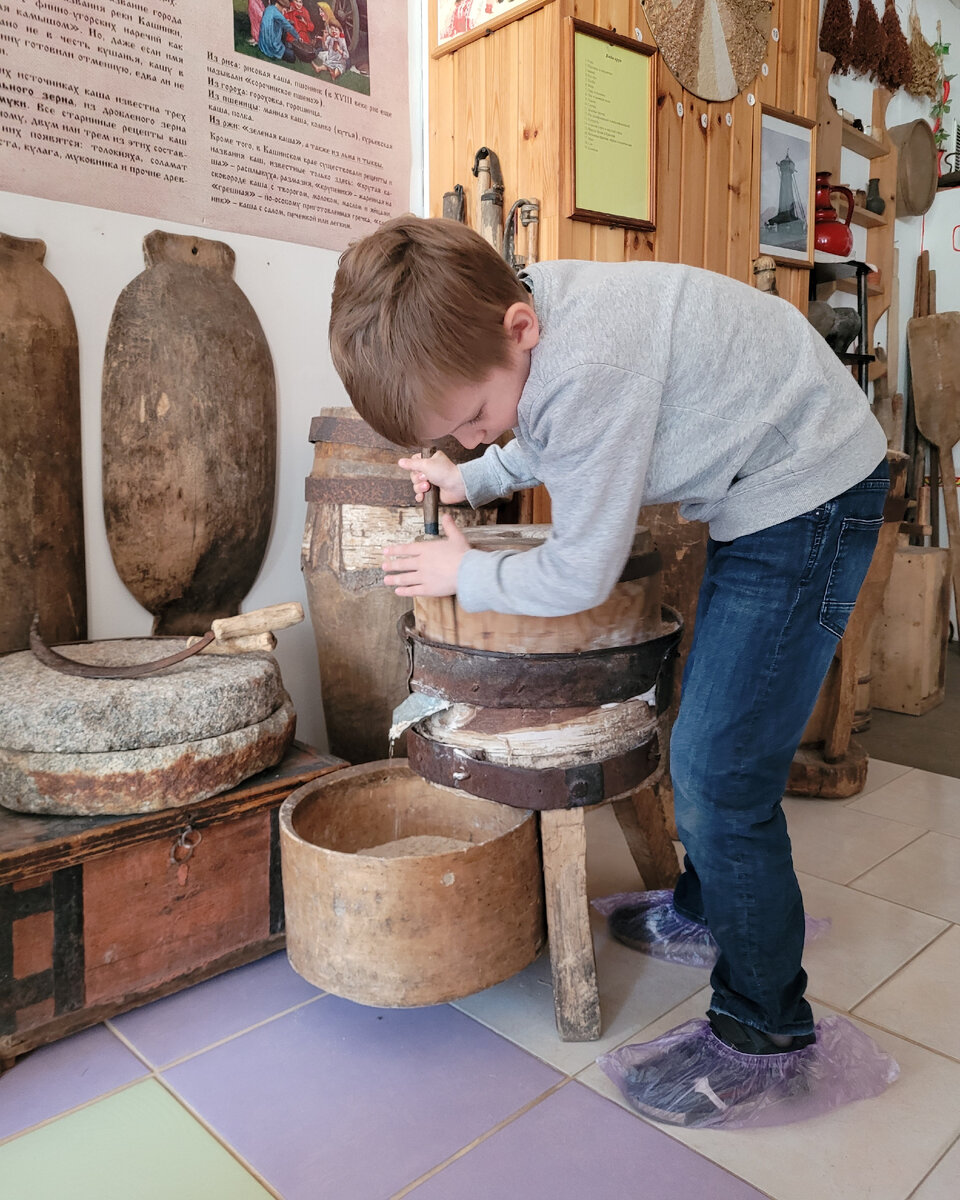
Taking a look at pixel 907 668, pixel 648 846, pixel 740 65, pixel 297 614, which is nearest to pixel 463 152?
pixel 740 65

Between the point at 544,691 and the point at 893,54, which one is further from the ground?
the point at 893,54

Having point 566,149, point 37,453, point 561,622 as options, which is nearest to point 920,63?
point 566,149

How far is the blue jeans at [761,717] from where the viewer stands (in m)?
1.20

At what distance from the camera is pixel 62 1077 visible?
130 centimetres

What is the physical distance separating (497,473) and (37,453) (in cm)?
91

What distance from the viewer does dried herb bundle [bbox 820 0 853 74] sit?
138 inches

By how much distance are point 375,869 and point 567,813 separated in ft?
0.99

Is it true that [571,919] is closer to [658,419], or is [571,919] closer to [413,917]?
[413,917]

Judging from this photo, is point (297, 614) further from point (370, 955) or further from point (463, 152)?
point (463, 152)

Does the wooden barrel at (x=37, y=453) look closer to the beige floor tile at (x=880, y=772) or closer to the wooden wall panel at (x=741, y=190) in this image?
the wooden wall panel at (x=741, y=190)

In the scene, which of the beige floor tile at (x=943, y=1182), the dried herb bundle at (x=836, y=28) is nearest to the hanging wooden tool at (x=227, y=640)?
the beige floor tile at (x=943, y=1182)

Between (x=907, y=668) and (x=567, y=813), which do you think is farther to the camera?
(x=907, y=668)

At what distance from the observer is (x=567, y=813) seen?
1.36m

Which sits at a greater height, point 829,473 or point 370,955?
point 829,473
